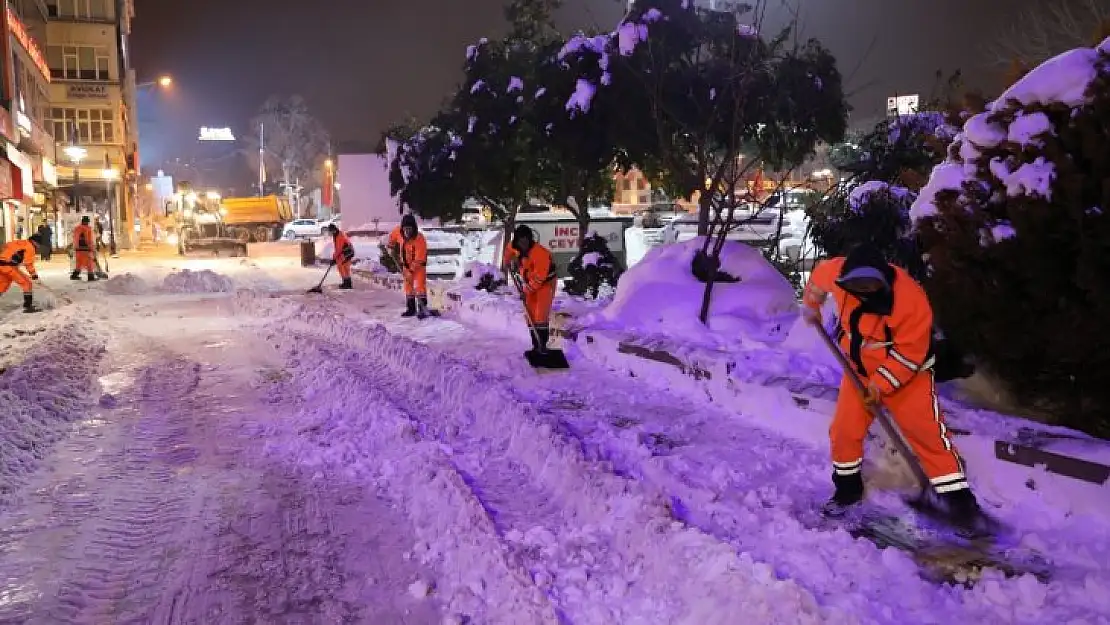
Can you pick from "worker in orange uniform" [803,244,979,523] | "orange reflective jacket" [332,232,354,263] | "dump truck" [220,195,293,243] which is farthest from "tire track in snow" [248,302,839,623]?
"dump truck" [220,195,293,243]

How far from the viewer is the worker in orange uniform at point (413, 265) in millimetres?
12195

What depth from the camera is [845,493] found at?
430 centimetres

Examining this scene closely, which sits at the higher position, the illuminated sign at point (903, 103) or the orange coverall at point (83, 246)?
the illuminated sign at point (903, 103)

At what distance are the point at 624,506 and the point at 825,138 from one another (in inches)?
314

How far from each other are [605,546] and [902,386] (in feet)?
5.35

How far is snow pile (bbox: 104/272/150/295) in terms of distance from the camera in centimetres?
1745

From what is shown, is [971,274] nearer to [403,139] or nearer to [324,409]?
[324,409]

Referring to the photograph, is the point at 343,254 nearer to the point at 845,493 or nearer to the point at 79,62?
the point at 845,493

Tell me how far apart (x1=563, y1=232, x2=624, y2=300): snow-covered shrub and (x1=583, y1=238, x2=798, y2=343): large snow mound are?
95.8 inches

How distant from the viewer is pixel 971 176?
5105mm

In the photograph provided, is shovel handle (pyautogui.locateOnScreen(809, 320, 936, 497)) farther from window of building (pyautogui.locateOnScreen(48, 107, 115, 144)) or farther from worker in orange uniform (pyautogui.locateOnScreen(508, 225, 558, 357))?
window of building (pyautogui.locateOnScreen(48, 107, 115, 144))

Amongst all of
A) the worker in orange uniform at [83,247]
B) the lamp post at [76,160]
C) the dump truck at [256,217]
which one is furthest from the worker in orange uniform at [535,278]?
the lamp post at [76,160]

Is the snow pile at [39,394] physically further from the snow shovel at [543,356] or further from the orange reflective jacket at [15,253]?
the snow shovel at [543,356]

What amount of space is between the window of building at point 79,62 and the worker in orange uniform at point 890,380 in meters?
49.6
